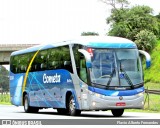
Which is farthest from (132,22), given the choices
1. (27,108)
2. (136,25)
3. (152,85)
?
(27,108)

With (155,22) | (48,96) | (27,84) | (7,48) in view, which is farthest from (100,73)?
(155,22)

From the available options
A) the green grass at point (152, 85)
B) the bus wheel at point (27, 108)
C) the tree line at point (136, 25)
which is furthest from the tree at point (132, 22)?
the bus wheel at point (27, 108)

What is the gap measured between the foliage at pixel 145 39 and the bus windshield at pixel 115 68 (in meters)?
55.0

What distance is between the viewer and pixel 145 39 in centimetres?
8256

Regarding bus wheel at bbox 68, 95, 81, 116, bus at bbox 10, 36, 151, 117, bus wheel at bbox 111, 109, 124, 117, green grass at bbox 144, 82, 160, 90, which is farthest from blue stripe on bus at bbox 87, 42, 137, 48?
green grass at bbox 144, 82, 160, 90

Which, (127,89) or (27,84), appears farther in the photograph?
(27,84)

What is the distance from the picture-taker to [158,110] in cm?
3422

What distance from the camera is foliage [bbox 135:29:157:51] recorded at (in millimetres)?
82062

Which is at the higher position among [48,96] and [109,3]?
[109,3]

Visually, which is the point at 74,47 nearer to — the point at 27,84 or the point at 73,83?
the point at 73,83

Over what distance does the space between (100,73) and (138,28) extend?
61213 millimetres

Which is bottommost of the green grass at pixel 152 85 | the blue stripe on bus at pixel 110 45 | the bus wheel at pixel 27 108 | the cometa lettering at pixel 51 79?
the green grass at pixel 152 85

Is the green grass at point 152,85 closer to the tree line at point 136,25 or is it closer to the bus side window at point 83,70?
the tree line at point 136,25

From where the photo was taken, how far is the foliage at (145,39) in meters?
82.1
